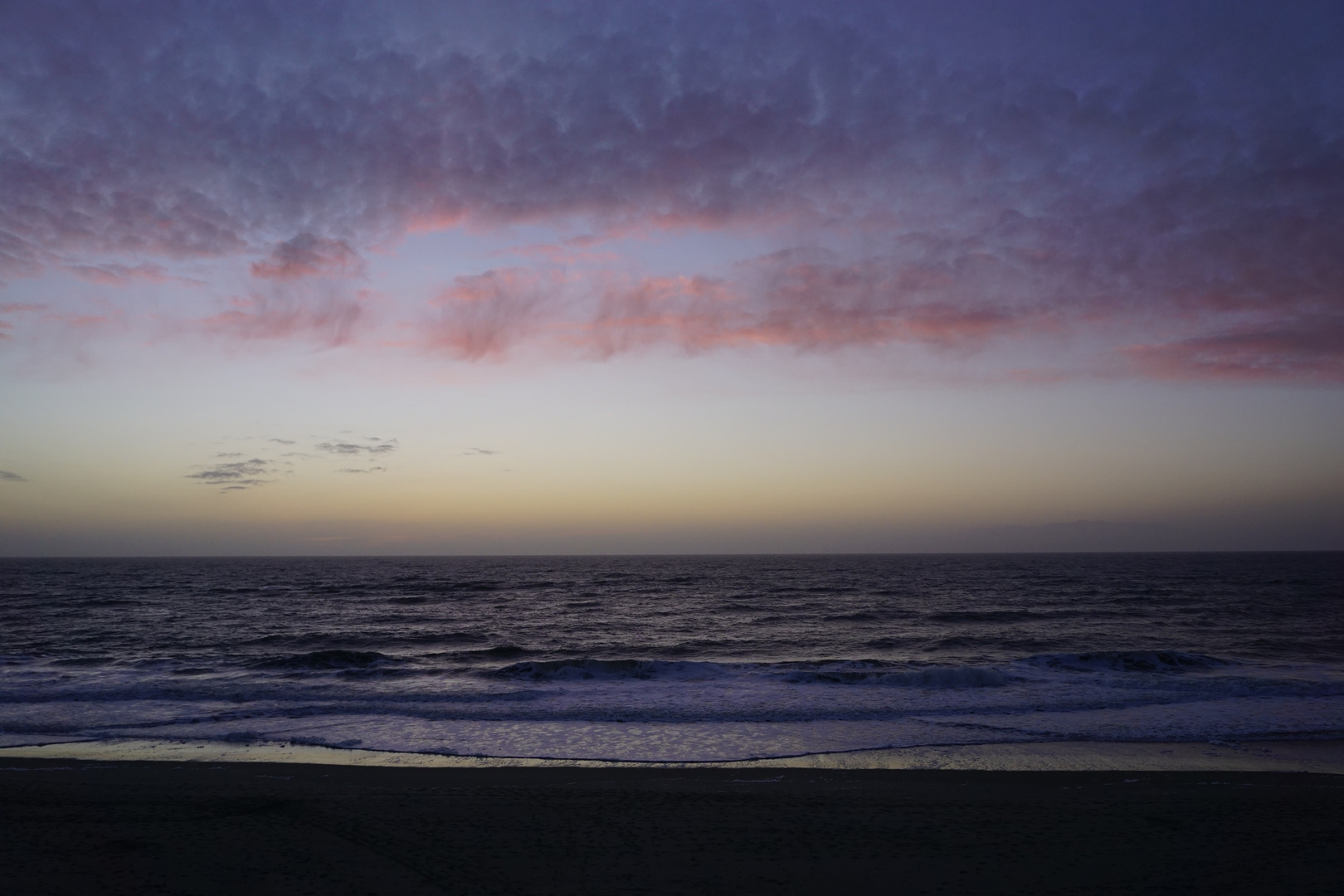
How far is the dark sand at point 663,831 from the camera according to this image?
25.1ft

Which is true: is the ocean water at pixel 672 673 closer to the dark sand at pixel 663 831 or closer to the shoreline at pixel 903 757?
the shoreline at pixel 903 757

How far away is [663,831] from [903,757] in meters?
5.83

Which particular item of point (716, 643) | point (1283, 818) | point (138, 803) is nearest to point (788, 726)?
point (1283, 818)

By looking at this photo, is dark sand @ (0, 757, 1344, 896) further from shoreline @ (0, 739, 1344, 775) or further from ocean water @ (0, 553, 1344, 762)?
ocean water @ (0, 553, 1344, 762)

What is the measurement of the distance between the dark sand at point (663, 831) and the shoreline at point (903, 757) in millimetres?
568

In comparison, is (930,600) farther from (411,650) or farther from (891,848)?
(891,848)

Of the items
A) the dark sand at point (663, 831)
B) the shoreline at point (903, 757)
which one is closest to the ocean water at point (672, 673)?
the shoreline at point (903, 757)

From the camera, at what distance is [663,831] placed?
354 inches

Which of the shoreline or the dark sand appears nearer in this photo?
the dark sand

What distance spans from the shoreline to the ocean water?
0.55 meters

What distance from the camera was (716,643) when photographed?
31266mm

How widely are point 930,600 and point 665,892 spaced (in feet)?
154

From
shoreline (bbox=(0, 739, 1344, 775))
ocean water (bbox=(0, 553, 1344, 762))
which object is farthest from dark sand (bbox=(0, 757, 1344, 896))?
ocean water (bbox=(0, 553, 1344, 762))

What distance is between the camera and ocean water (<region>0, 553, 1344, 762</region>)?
49.6 ft
